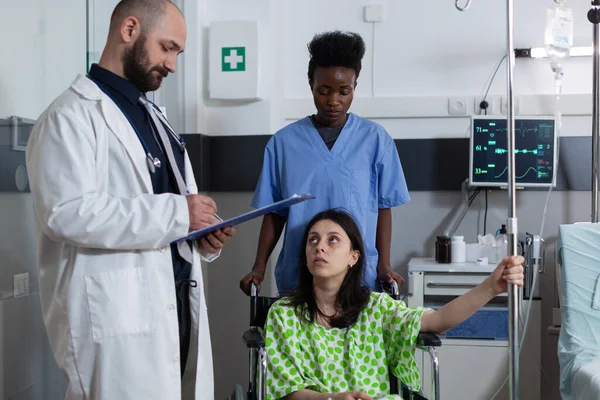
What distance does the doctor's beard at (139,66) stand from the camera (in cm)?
175

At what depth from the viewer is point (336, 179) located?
246 cm

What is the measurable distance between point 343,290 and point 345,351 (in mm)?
180

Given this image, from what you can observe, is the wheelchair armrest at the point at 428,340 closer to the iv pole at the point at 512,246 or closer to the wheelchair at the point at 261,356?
the wheelchair at the point at 261,356

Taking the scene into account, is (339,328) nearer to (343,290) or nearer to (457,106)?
(343,290)

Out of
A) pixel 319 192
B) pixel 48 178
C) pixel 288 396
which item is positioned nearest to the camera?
pixel 48 178

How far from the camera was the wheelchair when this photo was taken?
6.36ft

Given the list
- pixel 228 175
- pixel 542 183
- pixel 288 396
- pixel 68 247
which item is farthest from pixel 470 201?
pixel 68 247

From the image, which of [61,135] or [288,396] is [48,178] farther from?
[288,396]

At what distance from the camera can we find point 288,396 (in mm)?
2072

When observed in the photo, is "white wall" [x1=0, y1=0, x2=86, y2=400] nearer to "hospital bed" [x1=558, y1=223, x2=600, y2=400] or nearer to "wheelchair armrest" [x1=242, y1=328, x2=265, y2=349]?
"wheelchair armrest" [x1=242, y1=328, x2=265, y2=349]

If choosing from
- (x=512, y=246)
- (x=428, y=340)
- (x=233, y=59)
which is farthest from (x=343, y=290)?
(x=233, y=59)

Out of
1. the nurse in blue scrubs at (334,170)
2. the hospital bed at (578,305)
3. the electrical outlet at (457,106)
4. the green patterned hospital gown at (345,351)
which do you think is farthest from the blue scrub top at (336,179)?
the electrical outlet at (457,106)

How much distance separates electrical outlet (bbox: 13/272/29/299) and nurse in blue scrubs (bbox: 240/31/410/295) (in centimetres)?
68

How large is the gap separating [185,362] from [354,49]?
118 cm
